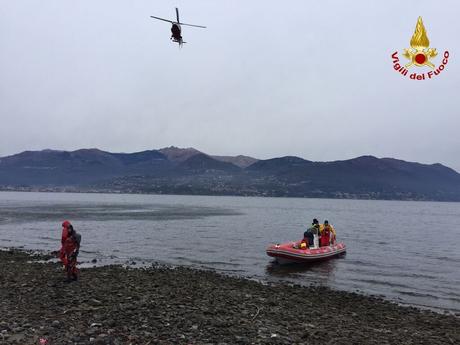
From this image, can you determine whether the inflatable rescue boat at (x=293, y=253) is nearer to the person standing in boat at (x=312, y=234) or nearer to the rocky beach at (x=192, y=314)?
the person standing in boat at (x=312, y=234)

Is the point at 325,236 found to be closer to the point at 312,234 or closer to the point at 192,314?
the point at 312,234

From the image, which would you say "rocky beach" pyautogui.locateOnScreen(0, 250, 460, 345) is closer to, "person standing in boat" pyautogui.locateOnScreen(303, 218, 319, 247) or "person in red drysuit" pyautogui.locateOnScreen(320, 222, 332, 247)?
"person standing in boat" pyautogui.locateOnScreen(303, 218, 319, 247)

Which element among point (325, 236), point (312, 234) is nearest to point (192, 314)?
point (312, 234)

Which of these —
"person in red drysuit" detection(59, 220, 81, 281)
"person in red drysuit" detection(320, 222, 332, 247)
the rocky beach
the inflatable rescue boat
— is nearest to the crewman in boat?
"person in red drysuit" detection(320, 222, 332, 247)

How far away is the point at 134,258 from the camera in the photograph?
26562 millimetres

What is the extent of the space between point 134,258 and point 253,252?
29.6 feet

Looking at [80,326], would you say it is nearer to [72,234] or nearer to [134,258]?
[72,234]

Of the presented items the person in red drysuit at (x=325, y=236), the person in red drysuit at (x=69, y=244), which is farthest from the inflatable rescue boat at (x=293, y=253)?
the person in red drysuit at (x=69, y=244)

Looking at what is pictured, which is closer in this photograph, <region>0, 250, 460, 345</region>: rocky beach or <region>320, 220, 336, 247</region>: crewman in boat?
<region>0, 250, 460, 345</region>: rocky beach

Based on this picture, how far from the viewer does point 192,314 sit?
11453mm

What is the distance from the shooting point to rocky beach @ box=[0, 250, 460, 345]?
9555 mm

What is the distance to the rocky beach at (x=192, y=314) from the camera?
955cm

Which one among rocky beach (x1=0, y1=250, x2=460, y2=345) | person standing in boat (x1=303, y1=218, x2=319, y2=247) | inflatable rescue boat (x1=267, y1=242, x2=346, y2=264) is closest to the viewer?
rocky beach (x1=0, y1=250, x2=460, y2=345)

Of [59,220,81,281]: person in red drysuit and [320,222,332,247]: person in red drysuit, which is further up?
[59,220,81,281]: person in red drysuit
